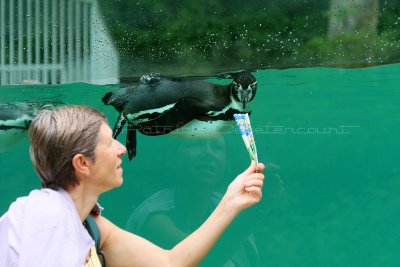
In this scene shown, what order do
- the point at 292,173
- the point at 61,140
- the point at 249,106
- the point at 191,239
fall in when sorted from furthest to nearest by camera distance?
the point at 292,173 → the point at 249,106 → the point at 191,239 → the point at 61,140

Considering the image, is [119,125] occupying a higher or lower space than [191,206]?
higher

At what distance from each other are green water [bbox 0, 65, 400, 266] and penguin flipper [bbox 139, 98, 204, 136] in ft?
0.20

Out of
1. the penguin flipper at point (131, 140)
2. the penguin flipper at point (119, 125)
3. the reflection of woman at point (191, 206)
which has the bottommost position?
the reflection of woman at point (191, 206)

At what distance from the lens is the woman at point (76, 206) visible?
805mm

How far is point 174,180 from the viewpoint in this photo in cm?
300

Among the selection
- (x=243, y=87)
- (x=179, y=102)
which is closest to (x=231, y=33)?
(x=243, y=87)

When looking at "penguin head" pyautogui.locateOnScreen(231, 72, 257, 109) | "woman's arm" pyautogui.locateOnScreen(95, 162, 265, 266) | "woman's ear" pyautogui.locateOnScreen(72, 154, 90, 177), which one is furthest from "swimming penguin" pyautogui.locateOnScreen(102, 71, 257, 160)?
"woman's ear" pyautogui.locateOnScreen(72, 154, 90, 177)

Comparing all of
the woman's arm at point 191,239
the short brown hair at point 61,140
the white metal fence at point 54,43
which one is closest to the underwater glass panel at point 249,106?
the white metal fence at point 54,43

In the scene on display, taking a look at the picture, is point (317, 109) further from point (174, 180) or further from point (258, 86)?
point (174, 180)

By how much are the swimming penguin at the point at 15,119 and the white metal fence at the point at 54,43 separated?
0.65 ft

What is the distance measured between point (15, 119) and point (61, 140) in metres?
2.24

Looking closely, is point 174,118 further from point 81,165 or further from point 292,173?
point 81,165

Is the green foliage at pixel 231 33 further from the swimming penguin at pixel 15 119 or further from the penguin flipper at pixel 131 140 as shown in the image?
the swimming penguin at pixel 15 119

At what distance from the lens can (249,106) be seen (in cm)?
295
